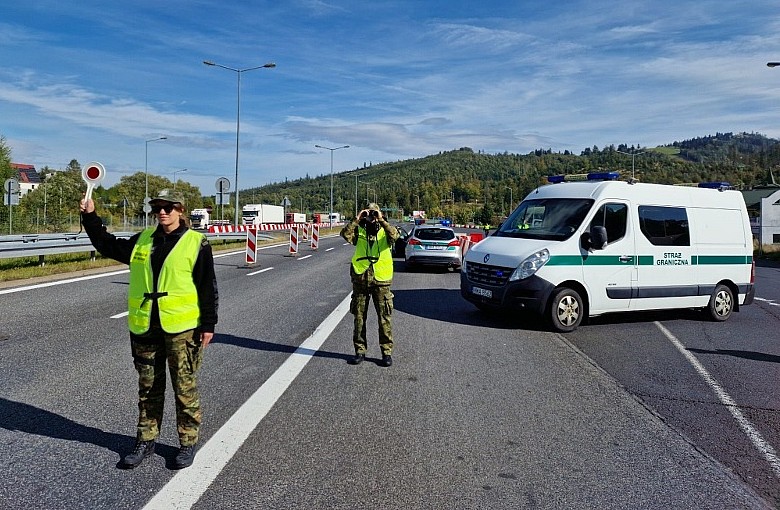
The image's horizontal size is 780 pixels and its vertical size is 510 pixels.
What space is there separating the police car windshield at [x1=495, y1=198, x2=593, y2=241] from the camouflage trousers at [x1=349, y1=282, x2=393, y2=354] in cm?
367

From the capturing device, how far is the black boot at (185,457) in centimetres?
400

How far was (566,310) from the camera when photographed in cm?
924

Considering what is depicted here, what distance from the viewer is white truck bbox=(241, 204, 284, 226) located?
7262 cm

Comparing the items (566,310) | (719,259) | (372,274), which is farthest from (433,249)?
(372,274)

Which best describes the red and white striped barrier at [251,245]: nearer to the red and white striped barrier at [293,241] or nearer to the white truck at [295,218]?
the red and white striped barrier at [293,241]

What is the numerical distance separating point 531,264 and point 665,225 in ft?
8.50

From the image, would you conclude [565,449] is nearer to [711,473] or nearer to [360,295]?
[711,473]

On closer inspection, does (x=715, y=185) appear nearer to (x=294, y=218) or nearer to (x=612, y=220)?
(x=612, y=220)

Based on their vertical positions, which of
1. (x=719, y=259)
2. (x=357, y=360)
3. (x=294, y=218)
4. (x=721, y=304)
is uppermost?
(x=294, y=218)

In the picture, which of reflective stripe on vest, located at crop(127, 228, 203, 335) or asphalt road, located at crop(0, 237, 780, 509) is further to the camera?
reflective stripe on vest, located at crop(127, 228, 203, 335)

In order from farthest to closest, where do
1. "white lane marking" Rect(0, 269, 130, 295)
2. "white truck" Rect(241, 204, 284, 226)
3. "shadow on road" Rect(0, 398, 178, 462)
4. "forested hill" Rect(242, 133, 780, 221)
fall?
"forested hill" Rect(242, 133, 780, 221), "white truck" Rect(241, 204, 284, 226), "white lane marking" Rect(0, 269, 130, 295), "shadow on road" Rect(0, 398, 178, 462)

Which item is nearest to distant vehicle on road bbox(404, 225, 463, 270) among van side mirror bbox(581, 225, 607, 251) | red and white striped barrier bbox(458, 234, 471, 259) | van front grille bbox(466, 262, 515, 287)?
red and white striped barrier bbox(458, 234, 471, 259)

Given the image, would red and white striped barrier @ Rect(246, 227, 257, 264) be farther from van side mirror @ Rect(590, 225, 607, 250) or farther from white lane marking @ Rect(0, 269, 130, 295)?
van side mirror @ Rect(590, 225, 607, 250)

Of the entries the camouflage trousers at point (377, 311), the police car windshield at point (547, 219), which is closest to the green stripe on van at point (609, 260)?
the police car windshield at point (547, 219)
